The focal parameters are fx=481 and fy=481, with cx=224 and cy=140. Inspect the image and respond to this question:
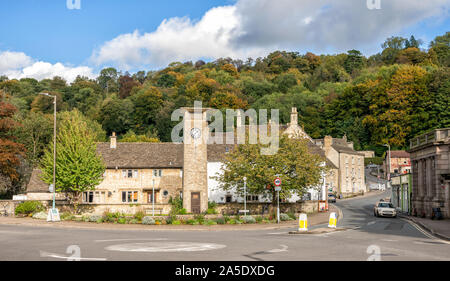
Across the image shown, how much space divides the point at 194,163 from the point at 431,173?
75.1 ft

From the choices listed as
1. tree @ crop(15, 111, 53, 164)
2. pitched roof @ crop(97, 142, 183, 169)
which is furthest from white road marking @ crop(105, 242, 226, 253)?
tree @ crop(15, 111, 53, 164)

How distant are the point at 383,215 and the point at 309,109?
68.4 meters

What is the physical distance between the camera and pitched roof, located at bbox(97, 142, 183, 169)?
190 ft

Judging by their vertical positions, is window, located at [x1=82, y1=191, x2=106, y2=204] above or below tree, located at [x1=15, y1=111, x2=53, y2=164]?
below

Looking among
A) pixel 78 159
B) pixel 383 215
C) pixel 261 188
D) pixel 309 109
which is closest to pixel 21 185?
pixel 78 159

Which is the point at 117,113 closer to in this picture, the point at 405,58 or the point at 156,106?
the point at 156,106

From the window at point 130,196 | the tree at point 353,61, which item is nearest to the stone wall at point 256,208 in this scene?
the window at point 130,196

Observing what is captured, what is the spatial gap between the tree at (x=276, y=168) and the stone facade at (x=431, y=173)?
1012 cm

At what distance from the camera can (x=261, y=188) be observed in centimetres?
4559

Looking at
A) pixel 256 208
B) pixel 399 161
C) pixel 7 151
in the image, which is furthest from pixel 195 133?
pixel 399 161

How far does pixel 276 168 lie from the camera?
4419 cm

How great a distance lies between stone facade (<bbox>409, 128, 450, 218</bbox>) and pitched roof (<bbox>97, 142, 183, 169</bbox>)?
26.5 m

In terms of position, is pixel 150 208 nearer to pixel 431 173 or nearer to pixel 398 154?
pixel 431 173

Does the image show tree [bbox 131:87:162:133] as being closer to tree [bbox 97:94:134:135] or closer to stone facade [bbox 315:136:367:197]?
tree [bbox 97:94:134:135]
